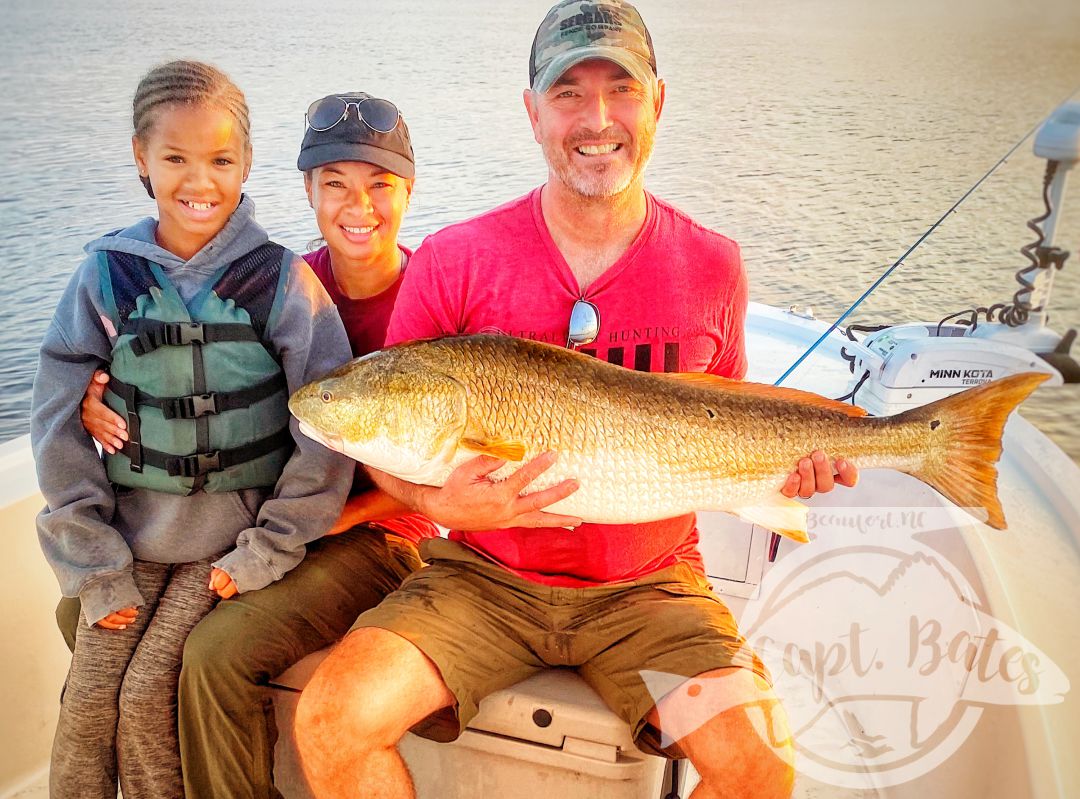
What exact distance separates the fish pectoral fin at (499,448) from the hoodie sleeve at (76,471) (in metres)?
1.08

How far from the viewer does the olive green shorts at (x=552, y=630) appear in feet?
7.50

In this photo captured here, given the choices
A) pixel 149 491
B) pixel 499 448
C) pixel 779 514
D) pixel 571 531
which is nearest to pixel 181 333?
pixel 149 491

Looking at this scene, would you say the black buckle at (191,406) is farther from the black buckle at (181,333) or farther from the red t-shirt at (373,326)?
the red t-shirt at (373,326)

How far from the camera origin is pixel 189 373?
2.57 metres

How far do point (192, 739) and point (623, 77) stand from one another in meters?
2.27

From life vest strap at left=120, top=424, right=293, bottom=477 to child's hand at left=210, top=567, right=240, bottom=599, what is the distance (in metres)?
0.29

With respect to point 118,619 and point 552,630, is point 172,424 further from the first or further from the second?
point 552,630

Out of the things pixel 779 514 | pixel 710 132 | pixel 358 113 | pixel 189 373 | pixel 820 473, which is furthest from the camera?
pixel 710 132

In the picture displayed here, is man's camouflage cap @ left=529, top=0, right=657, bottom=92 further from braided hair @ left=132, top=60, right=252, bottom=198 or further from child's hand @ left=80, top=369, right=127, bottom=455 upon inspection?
child's hand @ left=80, top=369, right=127, bottom=455

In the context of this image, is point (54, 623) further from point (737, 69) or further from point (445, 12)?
point (445, 12)

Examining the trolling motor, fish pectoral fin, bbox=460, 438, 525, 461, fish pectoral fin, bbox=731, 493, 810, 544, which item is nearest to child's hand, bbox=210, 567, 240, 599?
fish pectoral fin, bbox=460, 438, 525, 461

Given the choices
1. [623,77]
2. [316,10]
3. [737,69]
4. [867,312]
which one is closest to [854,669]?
[623,77]

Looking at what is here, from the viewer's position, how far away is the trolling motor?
2.50m

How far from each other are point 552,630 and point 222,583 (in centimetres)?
95
